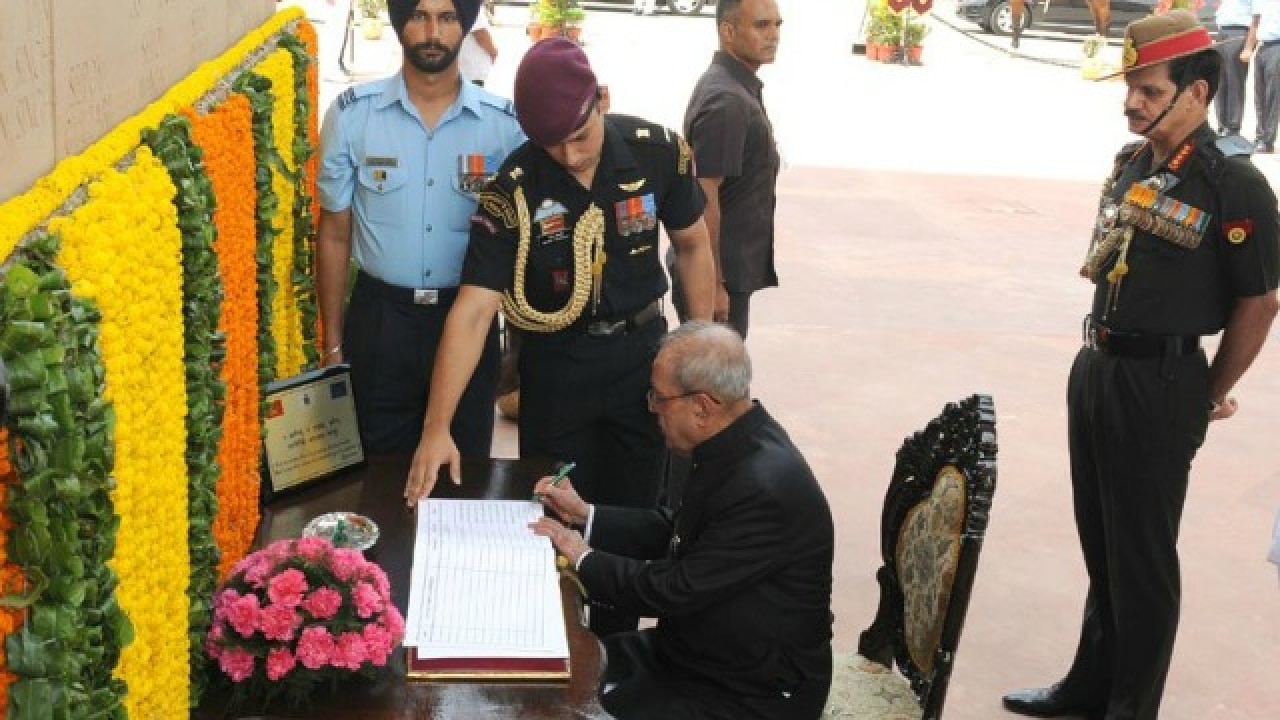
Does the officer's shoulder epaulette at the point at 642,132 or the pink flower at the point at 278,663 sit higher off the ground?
the officer's shoulder epaulette at the point at 642,132

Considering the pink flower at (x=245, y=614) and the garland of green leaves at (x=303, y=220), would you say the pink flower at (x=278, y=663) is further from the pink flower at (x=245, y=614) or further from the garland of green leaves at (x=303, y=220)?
the garland of green leaves at (x=303, y=220)

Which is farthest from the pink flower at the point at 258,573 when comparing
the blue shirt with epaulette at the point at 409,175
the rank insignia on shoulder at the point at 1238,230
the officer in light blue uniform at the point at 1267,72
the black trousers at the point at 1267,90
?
the black trousers at the point at 1267,90

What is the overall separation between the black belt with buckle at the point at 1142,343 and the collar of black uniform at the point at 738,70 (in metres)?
1.83

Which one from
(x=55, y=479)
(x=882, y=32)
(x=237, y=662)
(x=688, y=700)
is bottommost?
(x=882, y=32)

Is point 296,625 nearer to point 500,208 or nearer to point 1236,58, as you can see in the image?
point 500,208

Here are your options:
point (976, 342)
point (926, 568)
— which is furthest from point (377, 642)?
point (976, 342)

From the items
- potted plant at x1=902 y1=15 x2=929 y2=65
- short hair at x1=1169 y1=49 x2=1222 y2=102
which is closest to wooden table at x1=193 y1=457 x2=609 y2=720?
short hair at x1=1169 y1=49 x2=1222 y2=102

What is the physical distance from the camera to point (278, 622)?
2406 mm

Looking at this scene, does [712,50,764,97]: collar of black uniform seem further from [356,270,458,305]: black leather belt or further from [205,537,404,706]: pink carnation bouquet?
[205,537,404,706]: pink carnation bouquet

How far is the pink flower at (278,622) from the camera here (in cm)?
240

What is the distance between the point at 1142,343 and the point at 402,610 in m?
2.13

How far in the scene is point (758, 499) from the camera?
3.06 meters

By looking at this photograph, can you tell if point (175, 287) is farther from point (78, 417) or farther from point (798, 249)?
point (798, 249)

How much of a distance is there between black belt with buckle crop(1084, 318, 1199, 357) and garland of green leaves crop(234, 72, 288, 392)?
6.95 ft
